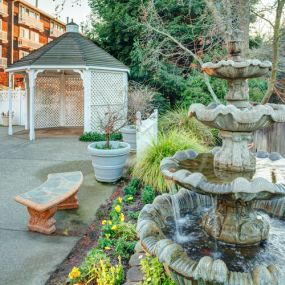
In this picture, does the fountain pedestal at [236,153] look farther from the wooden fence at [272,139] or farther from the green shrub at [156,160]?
the wooden fence at [272,139]

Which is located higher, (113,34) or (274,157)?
(113,34)

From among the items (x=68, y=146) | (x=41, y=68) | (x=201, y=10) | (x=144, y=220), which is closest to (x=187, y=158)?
(x=144, y=220)

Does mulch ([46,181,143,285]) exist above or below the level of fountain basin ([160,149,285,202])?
below

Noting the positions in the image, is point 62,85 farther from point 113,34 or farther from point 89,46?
point 113,34

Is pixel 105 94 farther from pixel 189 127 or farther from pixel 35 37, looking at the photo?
pixel 35 37

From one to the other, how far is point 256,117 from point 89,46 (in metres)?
12.5

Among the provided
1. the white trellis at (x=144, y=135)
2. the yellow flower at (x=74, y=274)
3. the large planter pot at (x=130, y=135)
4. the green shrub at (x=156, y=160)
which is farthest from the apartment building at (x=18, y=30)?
the yellow flower at (x=74, y=274)

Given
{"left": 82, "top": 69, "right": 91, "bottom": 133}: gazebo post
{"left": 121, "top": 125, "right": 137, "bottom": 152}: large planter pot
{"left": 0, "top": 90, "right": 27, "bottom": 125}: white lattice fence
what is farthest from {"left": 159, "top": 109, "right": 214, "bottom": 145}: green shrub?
{"left": 0, "top": 90, "right": 27, "bottom": 125}: white lattice fence

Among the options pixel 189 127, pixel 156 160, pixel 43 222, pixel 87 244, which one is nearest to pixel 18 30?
pixel 189 127

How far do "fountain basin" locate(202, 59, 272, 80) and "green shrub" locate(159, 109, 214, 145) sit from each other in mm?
6831

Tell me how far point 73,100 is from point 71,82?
0.85 meters

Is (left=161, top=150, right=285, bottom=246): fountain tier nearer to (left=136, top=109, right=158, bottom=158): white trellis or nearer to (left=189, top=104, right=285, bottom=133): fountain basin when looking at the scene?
(left=189, top=104, right=285, bottom=133): fountain basin

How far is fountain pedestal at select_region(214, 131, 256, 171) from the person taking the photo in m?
2.99

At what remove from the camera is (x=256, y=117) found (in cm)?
259
